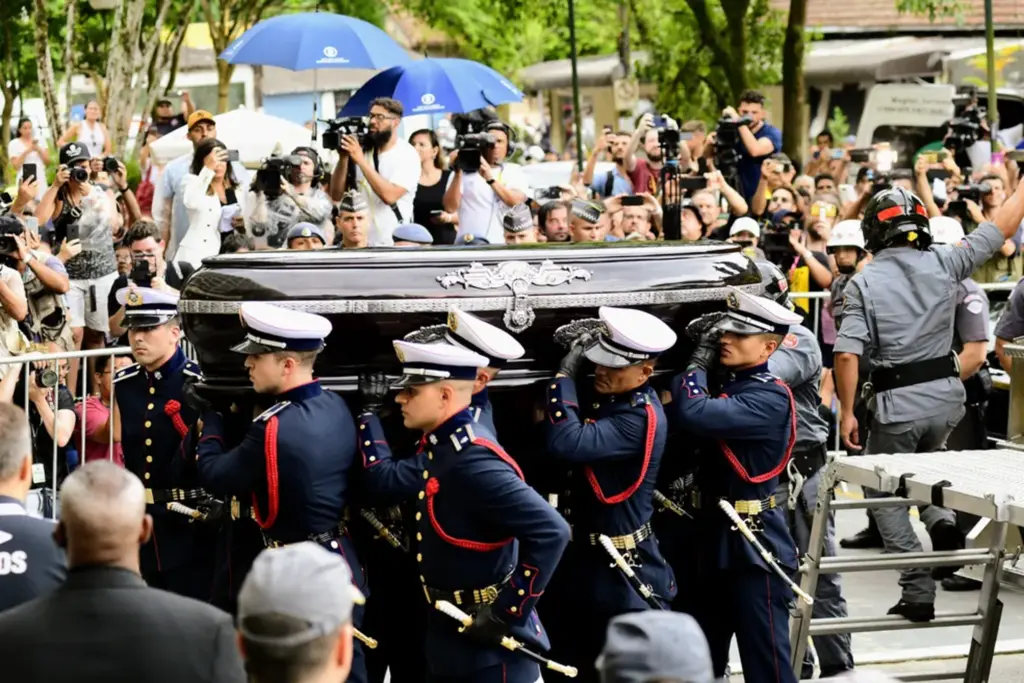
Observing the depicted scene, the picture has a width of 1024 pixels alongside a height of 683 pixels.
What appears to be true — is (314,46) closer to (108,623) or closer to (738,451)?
(738,451)

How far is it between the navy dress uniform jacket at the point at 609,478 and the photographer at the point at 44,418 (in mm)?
2514

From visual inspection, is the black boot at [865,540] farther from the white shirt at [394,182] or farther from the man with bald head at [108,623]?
the man with bald head at [108,623]

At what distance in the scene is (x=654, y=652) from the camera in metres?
3.39

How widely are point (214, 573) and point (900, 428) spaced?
3.32 m

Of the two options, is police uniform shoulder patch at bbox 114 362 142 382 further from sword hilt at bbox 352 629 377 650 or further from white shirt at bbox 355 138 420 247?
white shirt at bbox 355 138 420 247

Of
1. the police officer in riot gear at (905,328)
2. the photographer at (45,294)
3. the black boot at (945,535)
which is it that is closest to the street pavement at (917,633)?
the police officer in riot gear at (905,328)

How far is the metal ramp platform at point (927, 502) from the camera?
267 inches

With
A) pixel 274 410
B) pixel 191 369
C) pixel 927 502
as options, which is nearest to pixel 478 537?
pixel 274 410

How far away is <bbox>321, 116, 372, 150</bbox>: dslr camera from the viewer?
10.6m

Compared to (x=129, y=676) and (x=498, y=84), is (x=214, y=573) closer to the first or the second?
(x=129, y=676)

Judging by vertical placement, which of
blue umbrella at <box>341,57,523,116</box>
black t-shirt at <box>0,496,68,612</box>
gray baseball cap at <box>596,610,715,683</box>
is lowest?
black t-shirt at <box>0,496,68,612</box>

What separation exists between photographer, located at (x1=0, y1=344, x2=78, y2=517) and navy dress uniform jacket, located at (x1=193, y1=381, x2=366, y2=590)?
81.6 inches

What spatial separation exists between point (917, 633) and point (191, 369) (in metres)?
Answer: 3.73

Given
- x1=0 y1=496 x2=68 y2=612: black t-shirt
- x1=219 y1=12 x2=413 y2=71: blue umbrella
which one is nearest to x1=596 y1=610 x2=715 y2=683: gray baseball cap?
x1=0 y1=496 x2=68 y2=612: black t-shirt
